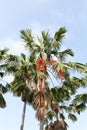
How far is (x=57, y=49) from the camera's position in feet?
93.5

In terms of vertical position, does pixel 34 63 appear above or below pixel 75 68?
above

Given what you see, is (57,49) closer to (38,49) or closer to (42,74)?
(38,49)

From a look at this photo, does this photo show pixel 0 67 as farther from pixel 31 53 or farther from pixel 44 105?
pixel 44 105

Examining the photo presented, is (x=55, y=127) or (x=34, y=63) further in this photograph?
(x=55, y=127)

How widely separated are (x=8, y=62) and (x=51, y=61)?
5.52m

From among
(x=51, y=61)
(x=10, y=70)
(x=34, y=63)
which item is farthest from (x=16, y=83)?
(x=51, y=61)

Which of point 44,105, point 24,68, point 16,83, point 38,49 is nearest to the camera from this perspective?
point 44,105

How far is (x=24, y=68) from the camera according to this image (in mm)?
30453

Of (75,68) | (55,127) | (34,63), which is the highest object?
(34,63)

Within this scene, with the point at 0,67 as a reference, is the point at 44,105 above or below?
below

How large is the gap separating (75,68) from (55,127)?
6983 mm

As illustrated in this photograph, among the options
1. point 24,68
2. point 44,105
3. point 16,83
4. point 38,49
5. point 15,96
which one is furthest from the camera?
point 15,96

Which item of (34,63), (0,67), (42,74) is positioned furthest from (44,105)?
(0,67)

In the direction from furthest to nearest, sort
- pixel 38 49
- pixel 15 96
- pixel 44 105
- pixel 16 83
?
pixel 15 96 < pixel 16 83 < pixel 38 49 < pixel 44 105
